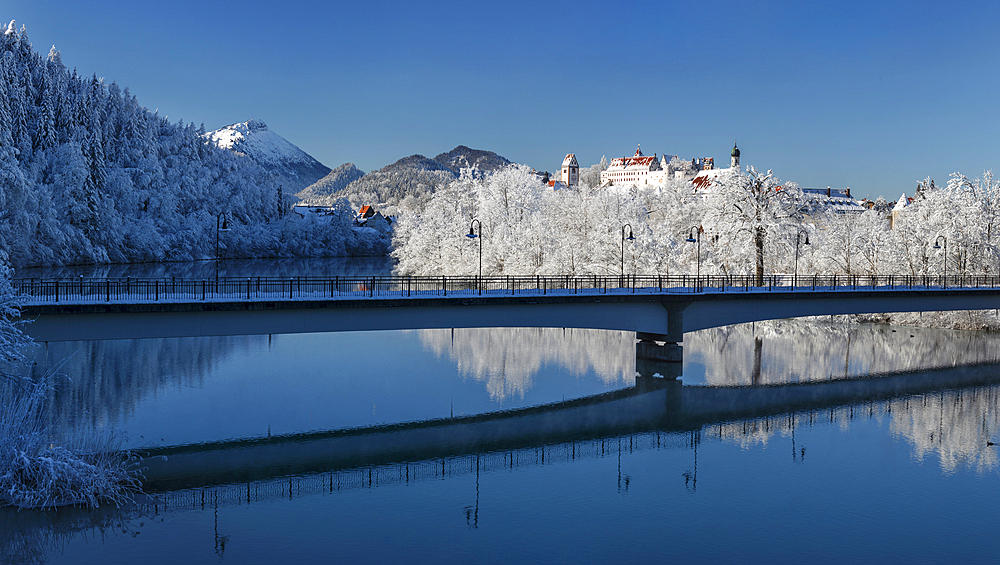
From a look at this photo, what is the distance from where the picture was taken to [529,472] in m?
24.6

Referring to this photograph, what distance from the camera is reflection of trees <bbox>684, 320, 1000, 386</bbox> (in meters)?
42.9

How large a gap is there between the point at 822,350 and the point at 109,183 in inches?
4006

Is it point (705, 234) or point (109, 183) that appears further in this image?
point (109, 183)

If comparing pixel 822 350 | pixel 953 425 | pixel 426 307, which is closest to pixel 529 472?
pixel 426 307

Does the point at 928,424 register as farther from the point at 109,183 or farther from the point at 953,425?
the point at 109,183

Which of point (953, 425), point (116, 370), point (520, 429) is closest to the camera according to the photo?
point (520, 429)

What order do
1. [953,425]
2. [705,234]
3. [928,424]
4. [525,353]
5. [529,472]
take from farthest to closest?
[705,234], [525,353], [928,424], [953,425], [529,472]

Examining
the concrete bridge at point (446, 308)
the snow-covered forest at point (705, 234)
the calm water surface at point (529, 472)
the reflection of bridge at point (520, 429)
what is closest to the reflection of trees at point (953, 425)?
the calm water surface at point (529, 472)

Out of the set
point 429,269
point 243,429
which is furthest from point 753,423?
point 429,269

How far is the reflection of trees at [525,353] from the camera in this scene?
39.7 metres

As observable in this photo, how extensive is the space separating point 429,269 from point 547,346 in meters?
31.5

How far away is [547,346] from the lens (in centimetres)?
5028

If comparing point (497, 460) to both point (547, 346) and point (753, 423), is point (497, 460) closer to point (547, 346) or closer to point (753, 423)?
point (753, 423)

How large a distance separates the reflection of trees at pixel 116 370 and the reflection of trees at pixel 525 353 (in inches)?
539
